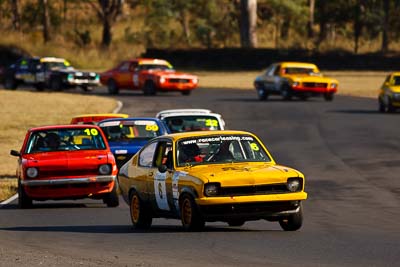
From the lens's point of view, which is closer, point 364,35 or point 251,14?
point 251,14

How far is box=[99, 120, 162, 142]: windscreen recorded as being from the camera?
24.5 meters

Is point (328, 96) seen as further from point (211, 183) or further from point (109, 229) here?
point (211, 183)

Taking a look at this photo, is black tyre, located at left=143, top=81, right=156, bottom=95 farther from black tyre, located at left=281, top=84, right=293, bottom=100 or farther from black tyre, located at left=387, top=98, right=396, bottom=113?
black tyre, located at left=387, top=98, right=396, bottom=113

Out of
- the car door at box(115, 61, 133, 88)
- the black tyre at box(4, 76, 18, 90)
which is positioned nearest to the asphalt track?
the car door at box(115, 61, 133, 88)

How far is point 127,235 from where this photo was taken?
1516 cm

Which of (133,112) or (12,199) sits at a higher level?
(12,199)

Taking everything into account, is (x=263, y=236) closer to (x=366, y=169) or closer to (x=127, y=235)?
(x=127, y=235)

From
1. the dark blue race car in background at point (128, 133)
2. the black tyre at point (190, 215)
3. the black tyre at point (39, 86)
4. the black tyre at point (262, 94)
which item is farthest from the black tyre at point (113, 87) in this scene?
the black tyre at point (190, 215)

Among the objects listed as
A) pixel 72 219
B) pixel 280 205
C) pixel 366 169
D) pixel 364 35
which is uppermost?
pixel 280 205

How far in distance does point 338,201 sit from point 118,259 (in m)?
8.59

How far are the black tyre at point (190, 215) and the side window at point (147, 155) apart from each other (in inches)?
53.8

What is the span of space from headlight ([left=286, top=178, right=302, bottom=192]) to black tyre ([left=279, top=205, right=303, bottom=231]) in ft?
0.91

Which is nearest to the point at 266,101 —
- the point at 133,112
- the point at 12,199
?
the point at 133,112

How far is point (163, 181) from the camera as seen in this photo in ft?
51.0
